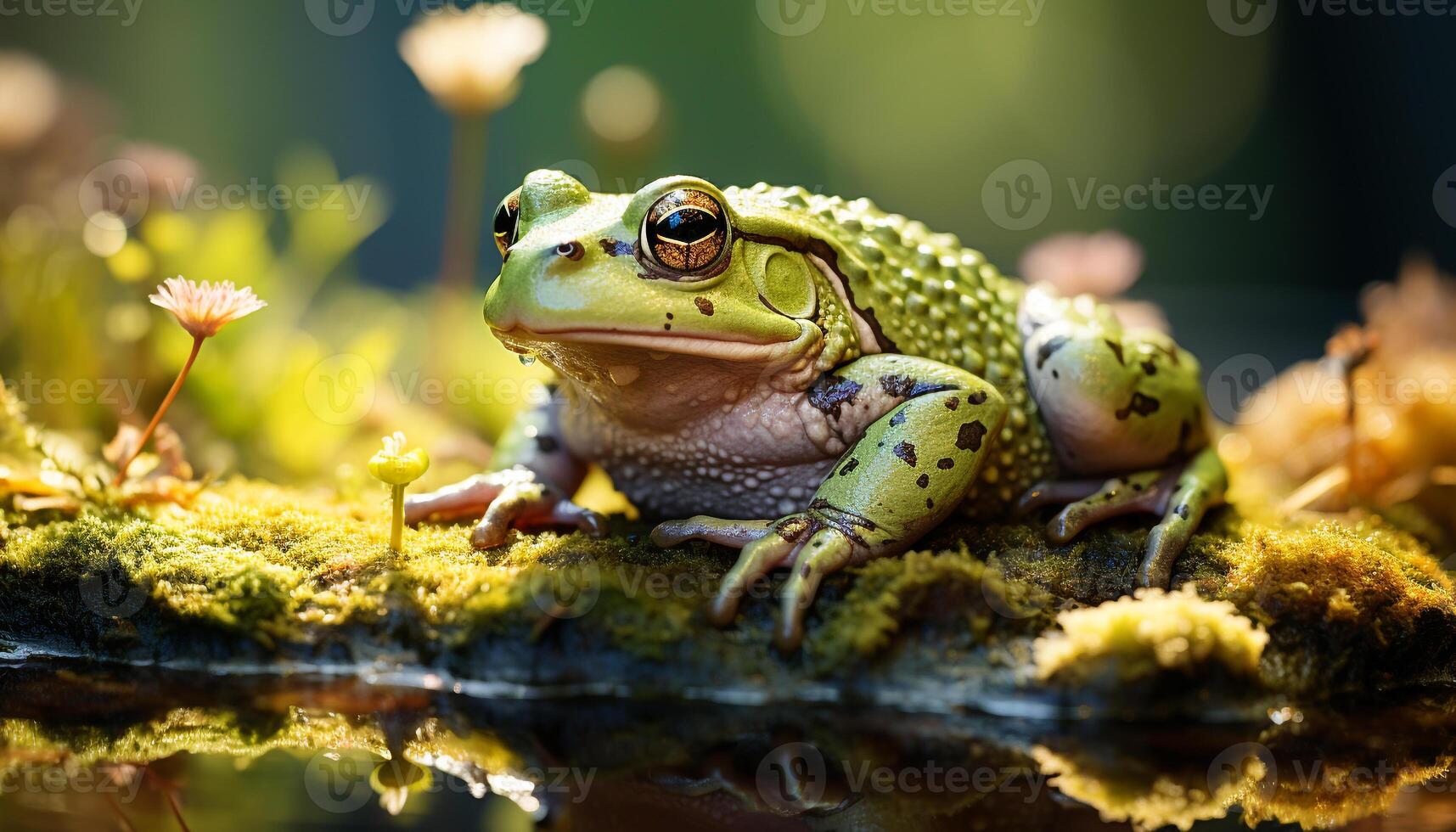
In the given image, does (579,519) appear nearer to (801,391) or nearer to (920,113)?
(801,391)

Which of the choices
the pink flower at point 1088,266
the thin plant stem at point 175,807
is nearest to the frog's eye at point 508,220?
the thin plant stem at point 175,807

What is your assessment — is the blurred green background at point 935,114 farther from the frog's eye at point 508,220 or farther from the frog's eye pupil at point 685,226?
the frog's eye pupil at point 685,226

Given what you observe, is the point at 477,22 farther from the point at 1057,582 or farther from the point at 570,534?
the point at 1057,582

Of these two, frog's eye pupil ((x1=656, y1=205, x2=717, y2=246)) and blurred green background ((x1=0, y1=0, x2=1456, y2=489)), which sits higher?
blurred green background ((x1=0, y1=0, x2=1456, y2=489))

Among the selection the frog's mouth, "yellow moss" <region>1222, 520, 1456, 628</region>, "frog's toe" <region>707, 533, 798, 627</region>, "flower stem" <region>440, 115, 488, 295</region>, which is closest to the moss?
"yellow moss" <region>1222, 520, 1456, 628</region>

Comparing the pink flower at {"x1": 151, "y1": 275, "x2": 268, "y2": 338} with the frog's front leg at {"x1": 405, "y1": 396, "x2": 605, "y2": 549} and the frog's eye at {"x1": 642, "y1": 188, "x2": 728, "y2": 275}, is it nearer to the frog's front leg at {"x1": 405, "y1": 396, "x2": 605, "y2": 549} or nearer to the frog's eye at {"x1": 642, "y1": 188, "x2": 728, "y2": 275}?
the frog's front leg at {"x1": 405, "y1": 396, "x2": 605, "y2": 549}

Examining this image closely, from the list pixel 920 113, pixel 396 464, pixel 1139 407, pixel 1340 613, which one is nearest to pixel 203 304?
pixel 396 464

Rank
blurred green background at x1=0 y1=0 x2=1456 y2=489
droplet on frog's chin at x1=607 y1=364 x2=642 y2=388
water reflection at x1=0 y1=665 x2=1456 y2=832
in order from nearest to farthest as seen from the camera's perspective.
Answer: water reflection at x1=0 y1=665 x2=1456 y2=832 → droplet on frog's chin at x1=607 y1=364 x2=642 y2=388 → blurred green background at x1=0 y1=0 x2=1456 y2=489
